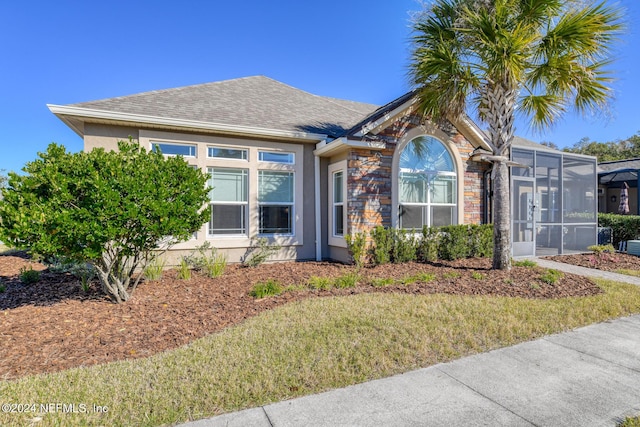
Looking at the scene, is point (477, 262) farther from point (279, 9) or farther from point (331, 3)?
point (279, 9)

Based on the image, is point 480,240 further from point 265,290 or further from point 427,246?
point 265,290

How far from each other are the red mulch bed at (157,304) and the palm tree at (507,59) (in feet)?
5.14

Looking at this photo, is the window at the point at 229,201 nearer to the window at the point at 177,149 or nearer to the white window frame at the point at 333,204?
the window at the point at 177,149

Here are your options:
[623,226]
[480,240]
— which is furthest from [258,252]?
[623,226]

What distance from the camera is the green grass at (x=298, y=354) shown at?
2666mm

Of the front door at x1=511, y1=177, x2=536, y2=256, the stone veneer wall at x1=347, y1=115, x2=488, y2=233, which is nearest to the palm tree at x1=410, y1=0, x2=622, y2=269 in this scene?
the stone veneer wall at x1=347, y1=115, x2=488, y2=233

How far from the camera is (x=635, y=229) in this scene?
12.7 m

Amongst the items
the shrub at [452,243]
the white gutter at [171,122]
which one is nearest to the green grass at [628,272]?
the shrub at [452,243]

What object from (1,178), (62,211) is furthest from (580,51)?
(1,178)

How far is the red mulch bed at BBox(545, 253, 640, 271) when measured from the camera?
29.8ft

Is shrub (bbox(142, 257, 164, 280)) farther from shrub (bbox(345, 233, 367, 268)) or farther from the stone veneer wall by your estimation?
the stone veneer wall

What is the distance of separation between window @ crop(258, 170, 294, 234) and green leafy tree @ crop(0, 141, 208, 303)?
3.51m

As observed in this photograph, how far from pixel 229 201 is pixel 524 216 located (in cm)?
959

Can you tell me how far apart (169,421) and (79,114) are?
23.5ft
